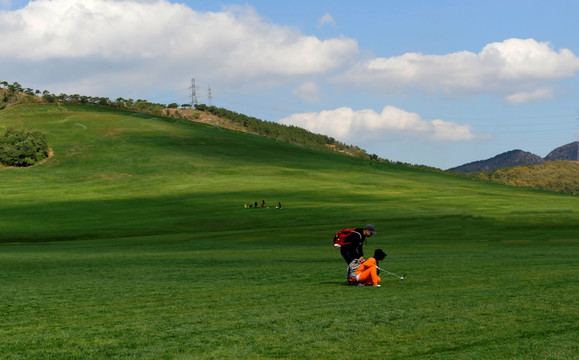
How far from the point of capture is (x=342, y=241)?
920 inches

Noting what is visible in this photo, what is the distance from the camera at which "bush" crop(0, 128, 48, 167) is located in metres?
145

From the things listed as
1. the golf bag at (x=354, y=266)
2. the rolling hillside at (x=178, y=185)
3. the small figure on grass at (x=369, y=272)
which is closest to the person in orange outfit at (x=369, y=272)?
the small figure on grass at (x=369, y=272)

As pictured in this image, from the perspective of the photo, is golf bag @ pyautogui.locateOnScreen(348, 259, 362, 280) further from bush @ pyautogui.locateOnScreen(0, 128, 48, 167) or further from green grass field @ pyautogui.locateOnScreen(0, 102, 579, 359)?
bush @ pyautogui.locateOnScreen(0, 128, 48, 167)

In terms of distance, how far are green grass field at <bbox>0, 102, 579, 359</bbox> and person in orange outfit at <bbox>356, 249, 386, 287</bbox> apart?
27.6 inches

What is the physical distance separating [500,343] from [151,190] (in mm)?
106678

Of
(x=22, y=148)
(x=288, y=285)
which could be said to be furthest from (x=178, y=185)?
(x=288, y=285)

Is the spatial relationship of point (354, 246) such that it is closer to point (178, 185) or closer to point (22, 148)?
point (178, 185)

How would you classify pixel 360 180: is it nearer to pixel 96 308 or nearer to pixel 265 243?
pixel 265 243

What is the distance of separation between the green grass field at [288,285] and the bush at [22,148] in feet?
194

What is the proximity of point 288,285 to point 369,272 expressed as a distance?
116 inches

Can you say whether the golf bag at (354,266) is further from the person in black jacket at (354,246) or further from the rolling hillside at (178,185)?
the rolling hillside at (178,185)

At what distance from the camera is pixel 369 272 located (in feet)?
73.5

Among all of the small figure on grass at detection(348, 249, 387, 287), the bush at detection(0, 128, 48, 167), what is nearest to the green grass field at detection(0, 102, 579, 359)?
the small figure on grass at detection(348, 249, 387, 287)

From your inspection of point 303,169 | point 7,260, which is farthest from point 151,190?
point 7,260
